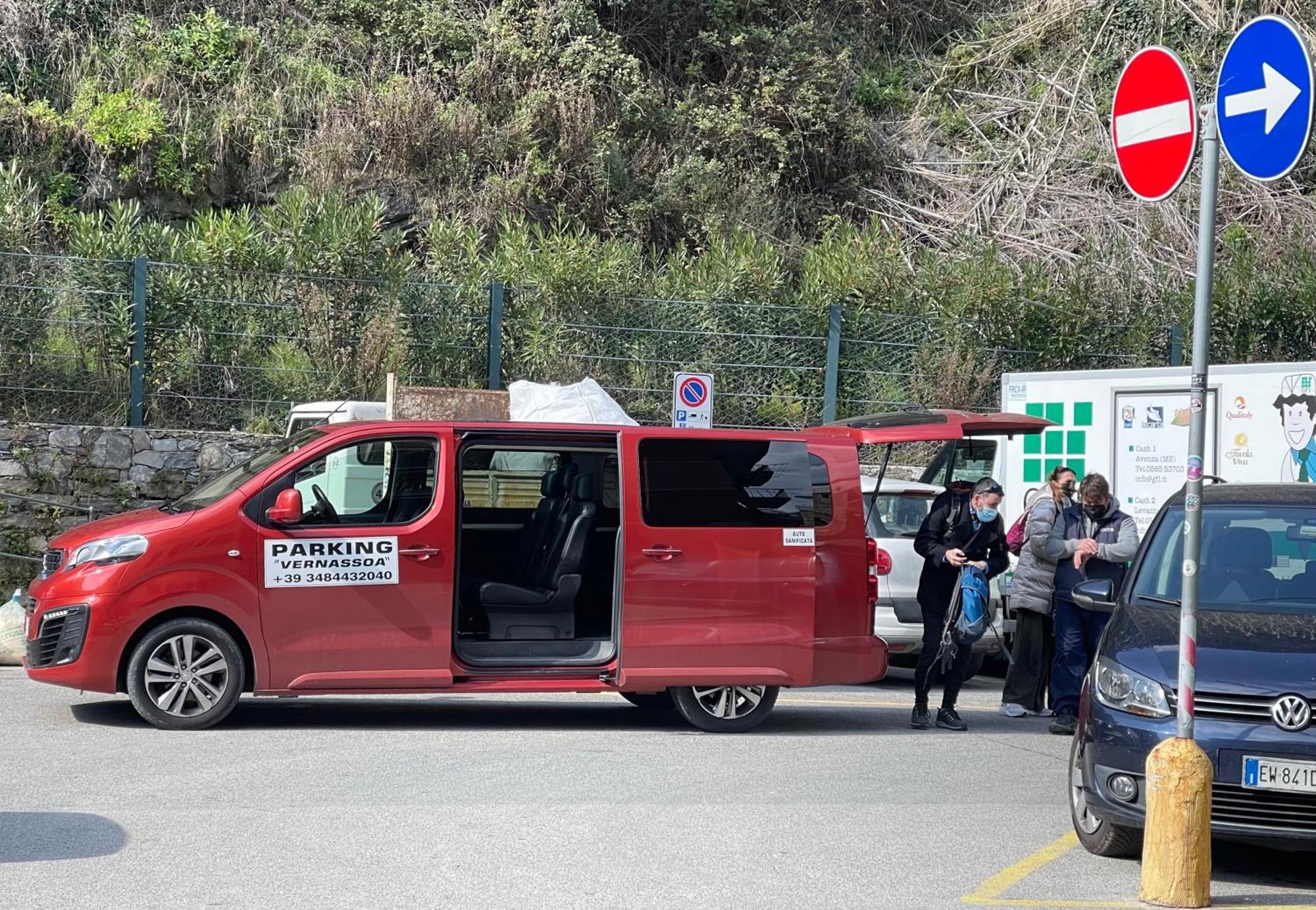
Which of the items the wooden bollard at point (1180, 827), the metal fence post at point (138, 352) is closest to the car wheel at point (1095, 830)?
the wooden bollard at point (1180, 827)

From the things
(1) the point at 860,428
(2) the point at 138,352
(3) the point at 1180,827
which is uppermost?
(2) the point at 138,352

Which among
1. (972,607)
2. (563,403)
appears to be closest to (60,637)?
(972,607)

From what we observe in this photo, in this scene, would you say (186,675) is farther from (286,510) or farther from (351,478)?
(351,478)

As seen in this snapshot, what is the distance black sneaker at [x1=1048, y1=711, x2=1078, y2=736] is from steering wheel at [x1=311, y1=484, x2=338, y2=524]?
528 cm

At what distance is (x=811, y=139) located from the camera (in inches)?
1016

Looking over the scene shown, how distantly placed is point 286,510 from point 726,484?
9.33ft

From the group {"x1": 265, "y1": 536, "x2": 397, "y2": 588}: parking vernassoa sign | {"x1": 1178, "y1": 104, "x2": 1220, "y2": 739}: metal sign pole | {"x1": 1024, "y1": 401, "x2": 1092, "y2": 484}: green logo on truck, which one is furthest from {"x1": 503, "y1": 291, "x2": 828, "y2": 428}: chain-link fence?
{"x1": 1178, "y1": 104, "x2": 1220, "y2": 739}: metal sign pole

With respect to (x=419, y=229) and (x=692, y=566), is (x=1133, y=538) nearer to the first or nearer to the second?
(x=692, y=566)

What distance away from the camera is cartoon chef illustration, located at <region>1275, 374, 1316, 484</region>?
13.5m

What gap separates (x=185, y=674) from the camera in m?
9.21

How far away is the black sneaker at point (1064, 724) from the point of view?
10.8 m

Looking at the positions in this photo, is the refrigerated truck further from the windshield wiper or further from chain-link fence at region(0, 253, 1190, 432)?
the windshield wiper

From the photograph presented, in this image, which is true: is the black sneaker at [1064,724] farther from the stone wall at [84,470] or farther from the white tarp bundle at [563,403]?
the stone wall at [84,470]

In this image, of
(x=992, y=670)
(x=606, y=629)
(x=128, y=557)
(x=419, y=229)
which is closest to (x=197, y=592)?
(x=128, y=557)
